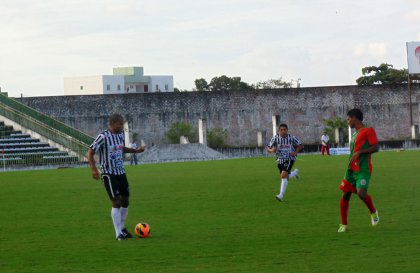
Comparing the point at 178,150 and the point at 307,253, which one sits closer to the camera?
the point at 307,253

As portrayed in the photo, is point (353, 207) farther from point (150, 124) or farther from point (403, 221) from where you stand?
point (150, 124)

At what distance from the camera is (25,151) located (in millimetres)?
55188

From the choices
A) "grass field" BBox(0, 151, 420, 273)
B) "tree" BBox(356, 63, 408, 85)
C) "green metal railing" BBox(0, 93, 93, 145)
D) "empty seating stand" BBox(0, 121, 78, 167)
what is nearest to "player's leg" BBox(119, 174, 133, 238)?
"grass field" BBox(0, 151, 420, 273)

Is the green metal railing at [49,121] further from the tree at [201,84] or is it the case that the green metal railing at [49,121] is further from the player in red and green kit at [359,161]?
the tree at [201,84]

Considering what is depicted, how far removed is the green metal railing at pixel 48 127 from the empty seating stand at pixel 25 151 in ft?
1.77

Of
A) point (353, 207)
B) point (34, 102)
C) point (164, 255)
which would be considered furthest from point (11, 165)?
point (164, 255)

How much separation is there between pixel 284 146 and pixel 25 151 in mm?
34614

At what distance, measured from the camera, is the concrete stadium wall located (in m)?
72.7

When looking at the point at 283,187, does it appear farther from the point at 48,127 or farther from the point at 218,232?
the point at 48,127

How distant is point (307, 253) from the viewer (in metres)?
12.0

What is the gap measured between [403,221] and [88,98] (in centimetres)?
5884

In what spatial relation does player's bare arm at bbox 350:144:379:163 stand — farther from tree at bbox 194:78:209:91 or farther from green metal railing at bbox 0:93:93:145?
tree at bbox 194:78:209:91

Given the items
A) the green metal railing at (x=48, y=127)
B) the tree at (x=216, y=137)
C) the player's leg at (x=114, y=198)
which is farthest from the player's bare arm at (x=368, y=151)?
the tree at (x=216, y=137)

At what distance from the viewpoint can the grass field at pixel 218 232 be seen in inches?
452
